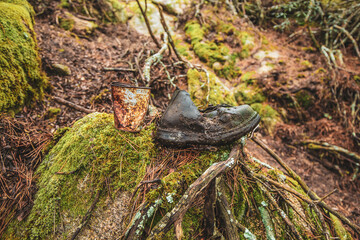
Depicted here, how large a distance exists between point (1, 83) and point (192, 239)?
294cm

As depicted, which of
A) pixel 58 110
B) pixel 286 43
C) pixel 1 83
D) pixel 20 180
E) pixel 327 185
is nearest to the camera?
pixel 20 180

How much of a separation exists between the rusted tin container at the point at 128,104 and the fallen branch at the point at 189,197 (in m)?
0.91

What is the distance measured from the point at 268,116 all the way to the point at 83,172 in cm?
449

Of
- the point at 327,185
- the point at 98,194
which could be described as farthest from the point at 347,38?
the point at 98,194

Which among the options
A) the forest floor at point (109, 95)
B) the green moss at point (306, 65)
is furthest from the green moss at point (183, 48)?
the green moss at point (306, 65)

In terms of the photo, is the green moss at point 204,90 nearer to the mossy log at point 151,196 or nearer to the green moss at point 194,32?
the mossy log at point 151,196

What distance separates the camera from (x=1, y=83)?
2055 mm

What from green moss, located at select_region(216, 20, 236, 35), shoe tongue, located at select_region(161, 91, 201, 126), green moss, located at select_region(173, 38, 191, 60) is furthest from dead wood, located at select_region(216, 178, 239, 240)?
green moss, located at select_region(216, 20, 236, 35)

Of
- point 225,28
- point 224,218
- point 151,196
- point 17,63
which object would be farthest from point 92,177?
point 225,28

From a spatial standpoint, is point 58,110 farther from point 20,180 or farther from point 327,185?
point 327,185

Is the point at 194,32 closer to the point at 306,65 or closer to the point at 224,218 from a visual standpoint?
the point at 306,65

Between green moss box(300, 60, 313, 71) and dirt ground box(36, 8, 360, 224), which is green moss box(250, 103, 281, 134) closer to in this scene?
dirt ground box(36, 8, 360, 224)

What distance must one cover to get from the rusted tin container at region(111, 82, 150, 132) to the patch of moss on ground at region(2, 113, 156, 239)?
0.11 m

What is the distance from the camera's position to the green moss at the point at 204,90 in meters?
3.63
